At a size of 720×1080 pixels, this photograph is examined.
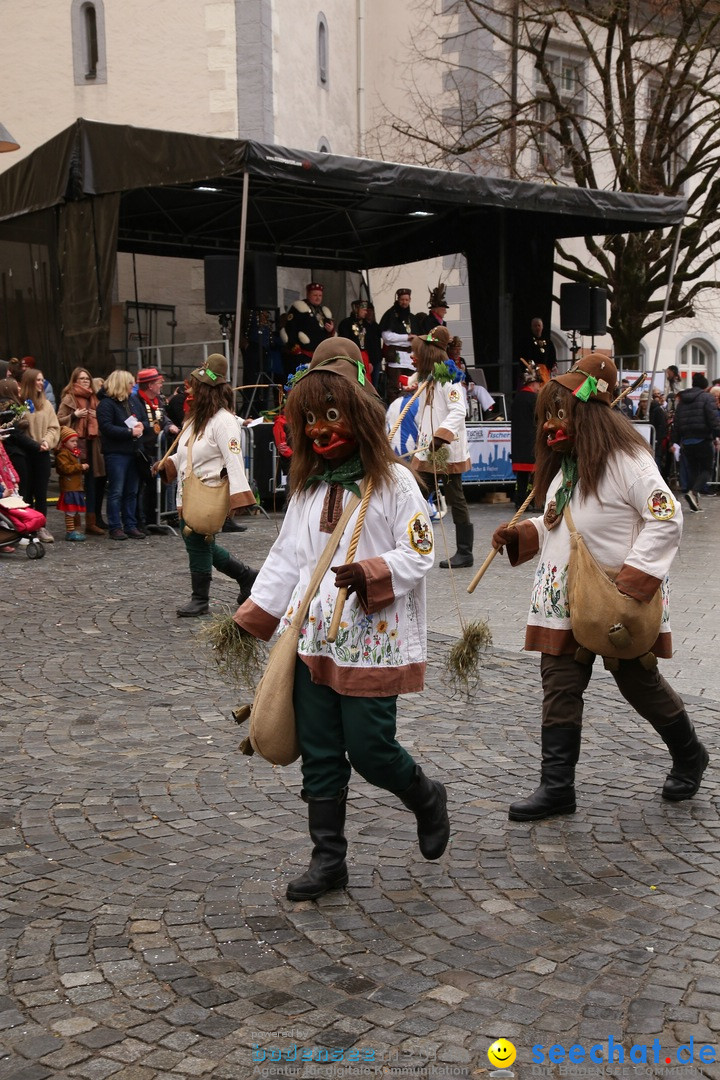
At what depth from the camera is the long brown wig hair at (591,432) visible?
178 inches

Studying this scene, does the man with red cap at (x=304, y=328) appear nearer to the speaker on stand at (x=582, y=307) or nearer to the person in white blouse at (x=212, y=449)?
the speaker on stand at (x=582, y=307)

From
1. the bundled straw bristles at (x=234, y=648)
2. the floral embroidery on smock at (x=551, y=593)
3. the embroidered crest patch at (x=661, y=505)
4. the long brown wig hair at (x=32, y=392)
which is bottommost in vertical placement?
the bundled straw bristles at (x=234, y=648)

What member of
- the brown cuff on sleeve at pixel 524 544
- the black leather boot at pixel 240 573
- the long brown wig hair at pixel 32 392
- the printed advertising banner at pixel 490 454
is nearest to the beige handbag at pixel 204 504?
the black leather boot at pixel 240 573

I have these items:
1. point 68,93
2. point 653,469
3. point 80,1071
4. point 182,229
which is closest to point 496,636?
→ point 653,469

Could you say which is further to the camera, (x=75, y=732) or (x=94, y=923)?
(x=75, y=732)

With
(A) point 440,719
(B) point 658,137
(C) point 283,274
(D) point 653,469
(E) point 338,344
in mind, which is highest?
(B) point 658,137

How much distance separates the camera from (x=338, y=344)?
4.06 m

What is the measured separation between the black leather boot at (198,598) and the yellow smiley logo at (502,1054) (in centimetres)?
579

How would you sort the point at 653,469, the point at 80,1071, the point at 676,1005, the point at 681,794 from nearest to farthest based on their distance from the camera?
the point at 80,1071, the point at 676,1005, the point at 653,469, the point at 681,794

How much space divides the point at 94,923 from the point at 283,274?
805 inches


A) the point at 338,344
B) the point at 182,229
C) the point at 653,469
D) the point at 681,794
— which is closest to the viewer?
the point at 338,344

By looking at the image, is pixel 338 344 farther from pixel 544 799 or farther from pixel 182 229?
pixel 182 229

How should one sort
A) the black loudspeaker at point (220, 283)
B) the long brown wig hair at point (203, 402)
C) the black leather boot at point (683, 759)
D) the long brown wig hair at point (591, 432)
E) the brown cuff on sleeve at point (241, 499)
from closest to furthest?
1. the long brown wig hair at point (591, 432)
2. the black leather boot at point (683, 759)
3. the brown cuff on sleeve at point (241, 499)
4. the long brown wig hair at point (203, 402)
5. the black loudspeaker at point (220, 283)

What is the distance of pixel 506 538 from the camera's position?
465 centimetres
